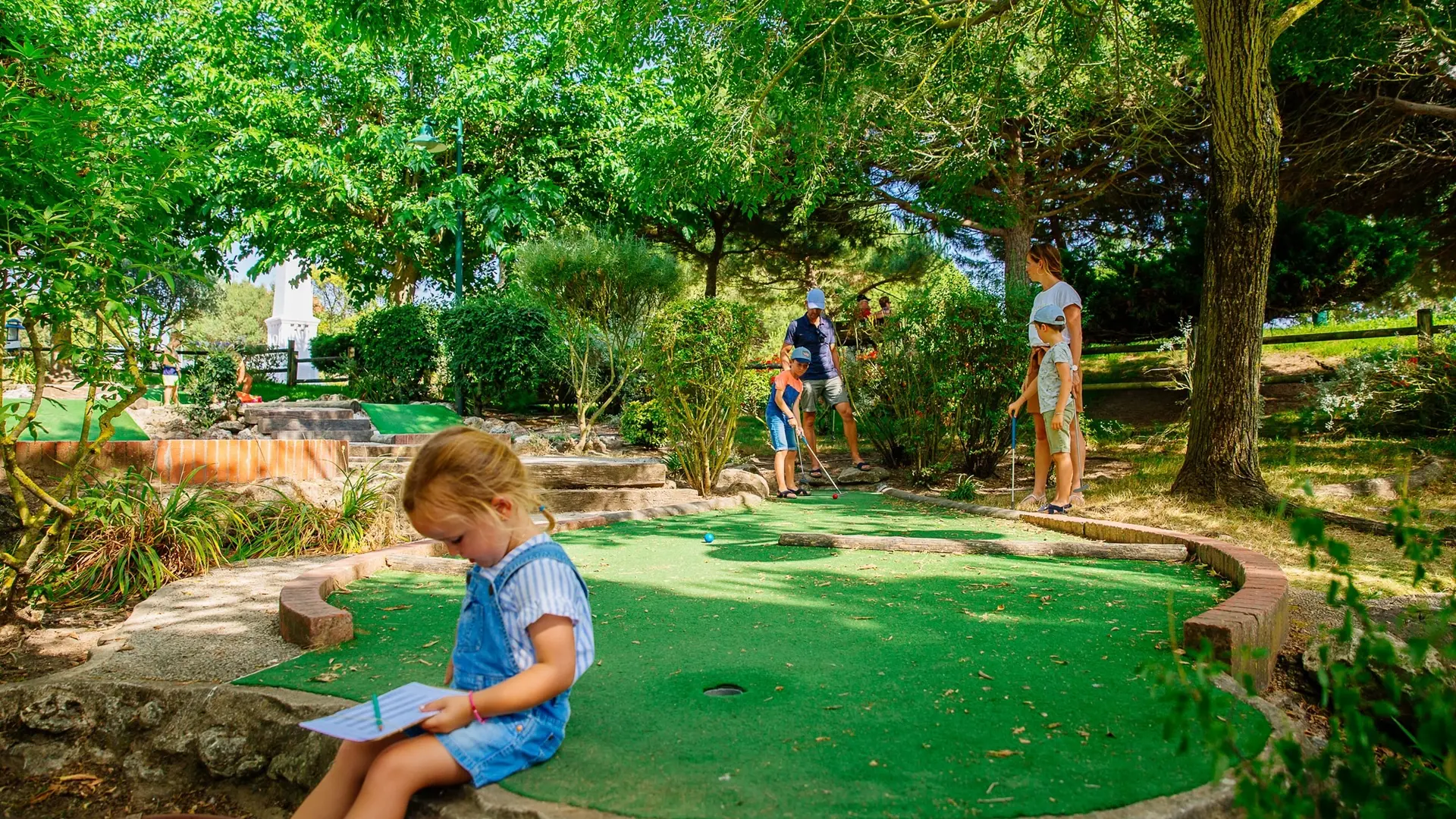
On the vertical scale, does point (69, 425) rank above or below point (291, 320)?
below

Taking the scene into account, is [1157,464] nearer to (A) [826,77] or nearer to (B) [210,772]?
(A) [826,77]

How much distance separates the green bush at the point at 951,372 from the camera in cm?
909

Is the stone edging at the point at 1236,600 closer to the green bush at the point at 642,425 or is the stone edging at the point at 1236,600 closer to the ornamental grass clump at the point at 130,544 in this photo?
the ornamental grass clump at the point at 130,544

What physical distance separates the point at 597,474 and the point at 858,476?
11.1 feet

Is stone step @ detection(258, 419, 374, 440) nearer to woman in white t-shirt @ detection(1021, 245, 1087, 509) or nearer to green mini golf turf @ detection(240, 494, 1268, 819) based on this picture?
green mini golf turf @ detection(240, 494, 1268, 819)

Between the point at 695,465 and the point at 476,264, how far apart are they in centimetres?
1791

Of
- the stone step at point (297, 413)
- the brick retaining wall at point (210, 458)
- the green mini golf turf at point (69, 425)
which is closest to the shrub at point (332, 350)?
the stone step at point (297, 413)

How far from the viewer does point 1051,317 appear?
20.9 feet

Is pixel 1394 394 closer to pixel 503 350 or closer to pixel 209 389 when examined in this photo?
pixel 503 350

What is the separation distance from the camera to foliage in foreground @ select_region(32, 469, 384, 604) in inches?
183

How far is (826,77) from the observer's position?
8.39 m

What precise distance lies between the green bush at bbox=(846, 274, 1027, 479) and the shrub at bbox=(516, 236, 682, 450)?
4807 millimetres

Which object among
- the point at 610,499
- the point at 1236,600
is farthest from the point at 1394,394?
the point at 1236,600

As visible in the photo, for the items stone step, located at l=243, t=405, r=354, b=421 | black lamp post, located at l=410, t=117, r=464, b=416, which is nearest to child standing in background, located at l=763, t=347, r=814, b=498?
stone step, located at l=243, t=405, r=354, b=421
